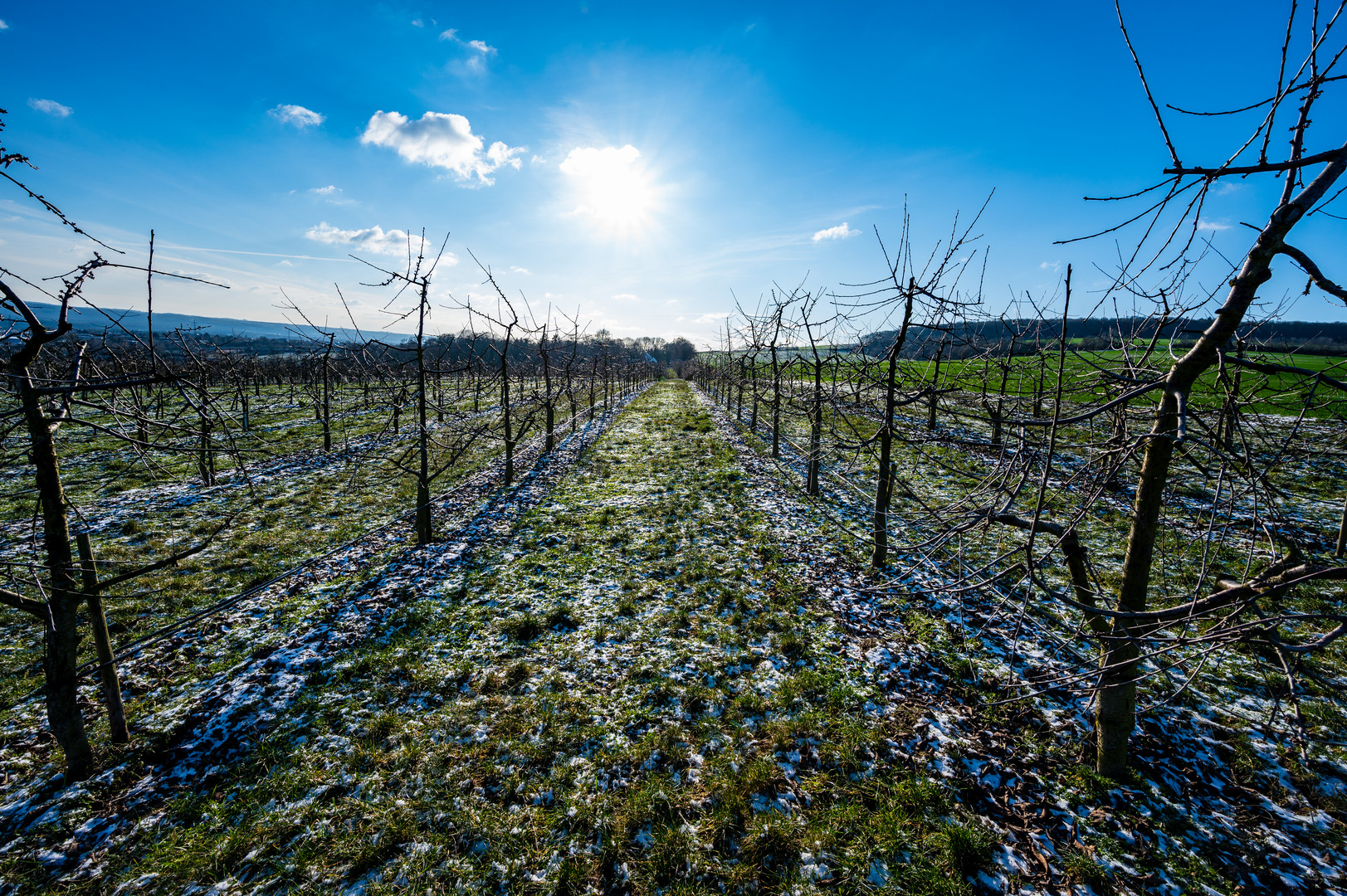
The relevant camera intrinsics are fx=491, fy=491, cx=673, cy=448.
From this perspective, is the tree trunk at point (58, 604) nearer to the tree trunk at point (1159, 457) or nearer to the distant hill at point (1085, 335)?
the tree trunk at point (1159, 457)

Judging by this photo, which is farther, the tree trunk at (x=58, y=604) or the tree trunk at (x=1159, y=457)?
the tree trunk at (x=58, y=604)

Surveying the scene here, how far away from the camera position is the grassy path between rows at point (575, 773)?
3617 millimetres

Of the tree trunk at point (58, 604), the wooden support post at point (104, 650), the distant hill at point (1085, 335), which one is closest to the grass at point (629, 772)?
the wooden support post at point (104, 650)

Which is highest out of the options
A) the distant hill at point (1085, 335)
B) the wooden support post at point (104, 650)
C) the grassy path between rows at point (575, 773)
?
the distant hill at point (1085, 335)

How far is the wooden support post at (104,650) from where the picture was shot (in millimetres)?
3938

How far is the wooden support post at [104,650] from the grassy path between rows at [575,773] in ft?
2.42

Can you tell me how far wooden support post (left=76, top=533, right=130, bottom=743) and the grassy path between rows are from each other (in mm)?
739

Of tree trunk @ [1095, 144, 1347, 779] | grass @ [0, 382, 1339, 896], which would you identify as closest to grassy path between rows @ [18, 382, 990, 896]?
grass @ [0, 382, 1339, 896]

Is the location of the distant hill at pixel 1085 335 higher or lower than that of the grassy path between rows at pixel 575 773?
higher

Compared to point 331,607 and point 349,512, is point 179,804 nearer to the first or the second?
point 331,607

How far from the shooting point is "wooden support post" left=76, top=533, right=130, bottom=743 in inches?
155

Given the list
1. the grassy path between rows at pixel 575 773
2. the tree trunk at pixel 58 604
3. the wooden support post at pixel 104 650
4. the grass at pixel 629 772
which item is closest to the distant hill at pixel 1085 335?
the grass at pixel 629 772

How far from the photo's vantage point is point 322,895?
346cm

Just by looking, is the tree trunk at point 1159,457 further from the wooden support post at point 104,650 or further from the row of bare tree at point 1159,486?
the wooden support post at point 104,650
